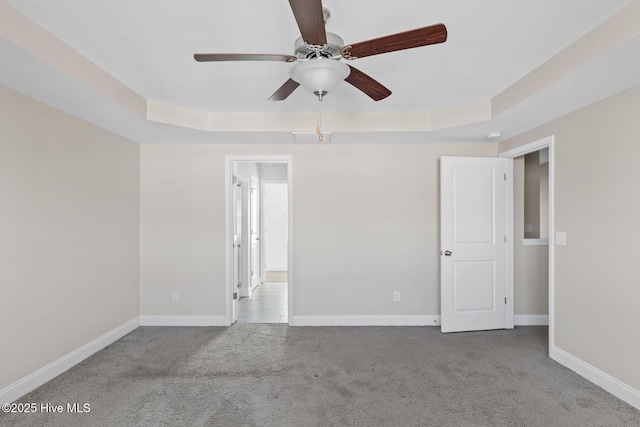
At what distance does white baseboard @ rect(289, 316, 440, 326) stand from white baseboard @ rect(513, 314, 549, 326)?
3.17ft

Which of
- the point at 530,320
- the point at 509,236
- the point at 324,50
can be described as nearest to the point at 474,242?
the point at 509,236

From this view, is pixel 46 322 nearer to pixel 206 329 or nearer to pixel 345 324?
pixel 206 329

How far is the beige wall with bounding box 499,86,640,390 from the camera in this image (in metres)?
2.40

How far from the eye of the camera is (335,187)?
13.6 feet

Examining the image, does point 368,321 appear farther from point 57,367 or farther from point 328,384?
point 57,367

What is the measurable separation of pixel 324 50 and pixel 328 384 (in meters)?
2.41

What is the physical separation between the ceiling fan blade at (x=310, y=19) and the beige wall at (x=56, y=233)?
2.34 m

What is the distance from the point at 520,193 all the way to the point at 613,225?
1.62 metres

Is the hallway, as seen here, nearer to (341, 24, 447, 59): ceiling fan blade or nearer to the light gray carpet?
the light gray carpet

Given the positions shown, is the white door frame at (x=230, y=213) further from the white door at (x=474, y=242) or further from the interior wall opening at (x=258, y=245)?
the white door at (x=474, y=242)

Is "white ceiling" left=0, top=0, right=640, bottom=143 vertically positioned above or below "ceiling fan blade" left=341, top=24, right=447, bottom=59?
above

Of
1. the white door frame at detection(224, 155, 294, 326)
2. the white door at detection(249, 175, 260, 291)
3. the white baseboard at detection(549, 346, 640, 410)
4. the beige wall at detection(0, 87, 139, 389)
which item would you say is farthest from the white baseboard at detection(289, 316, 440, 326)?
the beige wall at detection(0, 87, 139, 389)

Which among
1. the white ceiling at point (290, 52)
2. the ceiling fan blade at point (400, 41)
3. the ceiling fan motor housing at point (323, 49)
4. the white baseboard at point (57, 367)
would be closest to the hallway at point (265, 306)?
the white baseboard at point (57, 367)

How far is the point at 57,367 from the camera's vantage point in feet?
9.16
